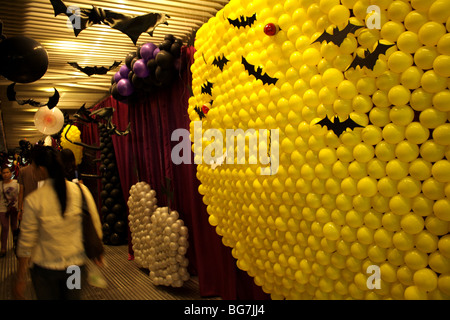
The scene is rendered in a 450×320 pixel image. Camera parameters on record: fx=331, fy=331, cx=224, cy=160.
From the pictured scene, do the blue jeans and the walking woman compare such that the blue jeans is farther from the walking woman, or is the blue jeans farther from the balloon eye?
the balloon eye

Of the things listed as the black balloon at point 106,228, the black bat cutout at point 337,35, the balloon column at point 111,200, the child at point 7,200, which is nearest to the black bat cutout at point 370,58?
the black bat cutout at point 337,35

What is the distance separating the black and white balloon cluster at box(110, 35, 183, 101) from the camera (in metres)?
3.34

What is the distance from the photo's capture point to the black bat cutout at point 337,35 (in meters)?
1.56

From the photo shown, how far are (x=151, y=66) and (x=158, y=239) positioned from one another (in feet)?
6.15

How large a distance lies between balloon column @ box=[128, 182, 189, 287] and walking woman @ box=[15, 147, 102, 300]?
64.8 inches

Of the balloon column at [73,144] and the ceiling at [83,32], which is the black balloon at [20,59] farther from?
the balloon column at [73,144]

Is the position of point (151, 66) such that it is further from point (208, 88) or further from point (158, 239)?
point (158, 239)

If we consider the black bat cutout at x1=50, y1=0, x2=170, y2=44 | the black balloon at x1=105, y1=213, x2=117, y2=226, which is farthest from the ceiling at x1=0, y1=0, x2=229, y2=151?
the black balloon at x1=105, y1=213, x2=117, y2=226

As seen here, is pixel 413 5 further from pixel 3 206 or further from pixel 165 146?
pixel 3 206

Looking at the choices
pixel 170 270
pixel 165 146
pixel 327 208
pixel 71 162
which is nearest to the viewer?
pixel 327 208

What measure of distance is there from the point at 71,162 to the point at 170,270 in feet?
4.89

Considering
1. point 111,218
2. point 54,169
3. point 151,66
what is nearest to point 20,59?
point 54,169
